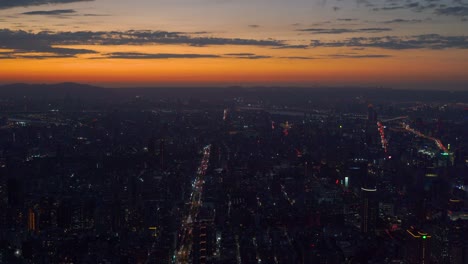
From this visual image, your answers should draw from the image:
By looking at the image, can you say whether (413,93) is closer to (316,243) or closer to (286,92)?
(286,92)

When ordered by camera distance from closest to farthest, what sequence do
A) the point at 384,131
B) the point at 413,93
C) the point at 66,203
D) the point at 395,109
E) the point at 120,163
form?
the point at 66,203, the point at 120,163, the point at 384,131, the point at 395,109, the point at 413,93

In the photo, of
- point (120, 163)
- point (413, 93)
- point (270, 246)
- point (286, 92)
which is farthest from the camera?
point (286, 92)

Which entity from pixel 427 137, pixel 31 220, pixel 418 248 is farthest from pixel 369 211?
pixel 427 137

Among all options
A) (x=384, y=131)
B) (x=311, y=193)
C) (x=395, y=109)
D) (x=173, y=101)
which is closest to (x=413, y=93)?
(x=395, y=109)

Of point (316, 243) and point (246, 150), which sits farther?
point (246, 150)

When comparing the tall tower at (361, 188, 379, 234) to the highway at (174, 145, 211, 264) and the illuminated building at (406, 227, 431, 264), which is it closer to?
the illuminated building at (406, 227, 431, 264)

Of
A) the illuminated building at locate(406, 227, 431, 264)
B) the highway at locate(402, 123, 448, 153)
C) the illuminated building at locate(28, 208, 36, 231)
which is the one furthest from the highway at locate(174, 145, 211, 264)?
the highway at locate(402, 123, 448, 153)
